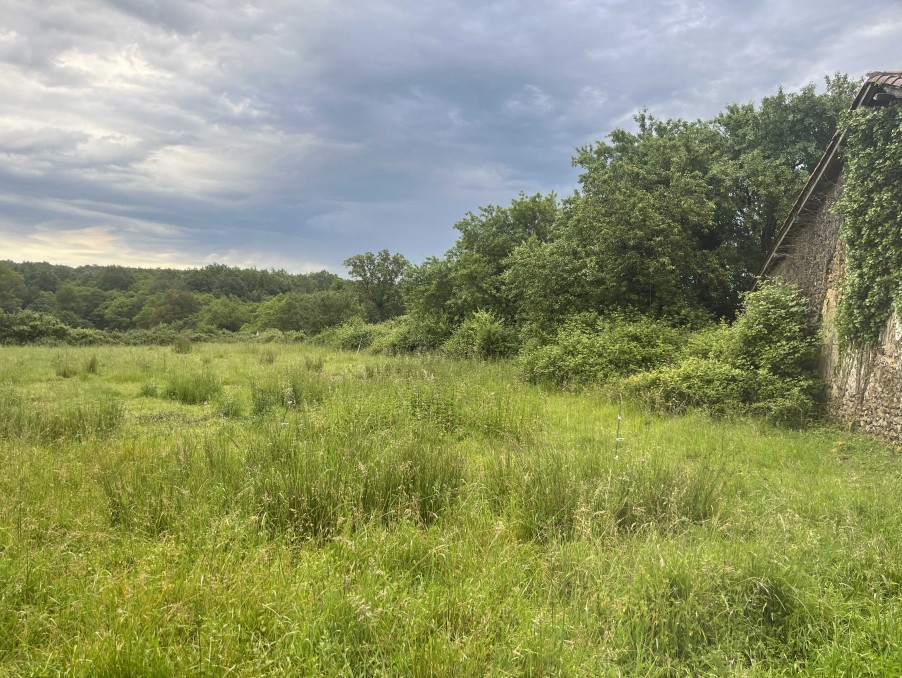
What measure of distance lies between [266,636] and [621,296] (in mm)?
15580

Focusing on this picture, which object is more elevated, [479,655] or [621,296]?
[621,296]

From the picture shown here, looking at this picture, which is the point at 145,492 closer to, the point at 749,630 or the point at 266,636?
the point at 266,636

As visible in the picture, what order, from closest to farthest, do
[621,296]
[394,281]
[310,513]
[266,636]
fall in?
[266,636], [310,513], [621,296], [394,281]

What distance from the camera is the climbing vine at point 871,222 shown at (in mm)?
7793

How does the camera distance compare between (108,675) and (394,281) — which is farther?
(394,281)

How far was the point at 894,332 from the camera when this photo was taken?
7934 millimetres

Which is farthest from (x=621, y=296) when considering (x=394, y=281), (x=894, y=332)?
(x=394, y=281)

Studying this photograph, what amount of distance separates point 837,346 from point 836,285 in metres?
1.39

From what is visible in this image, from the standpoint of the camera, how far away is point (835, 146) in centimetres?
971

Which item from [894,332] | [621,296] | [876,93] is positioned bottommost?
[894,332]

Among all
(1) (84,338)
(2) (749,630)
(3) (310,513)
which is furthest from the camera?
(1) (84,338)

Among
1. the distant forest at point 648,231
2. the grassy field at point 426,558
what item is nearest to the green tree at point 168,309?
the distant forest at point 648,231

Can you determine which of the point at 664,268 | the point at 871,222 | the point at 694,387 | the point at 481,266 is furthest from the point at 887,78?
the point at 481,266

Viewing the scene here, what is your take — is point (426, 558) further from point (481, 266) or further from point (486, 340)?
point (481, 266)
